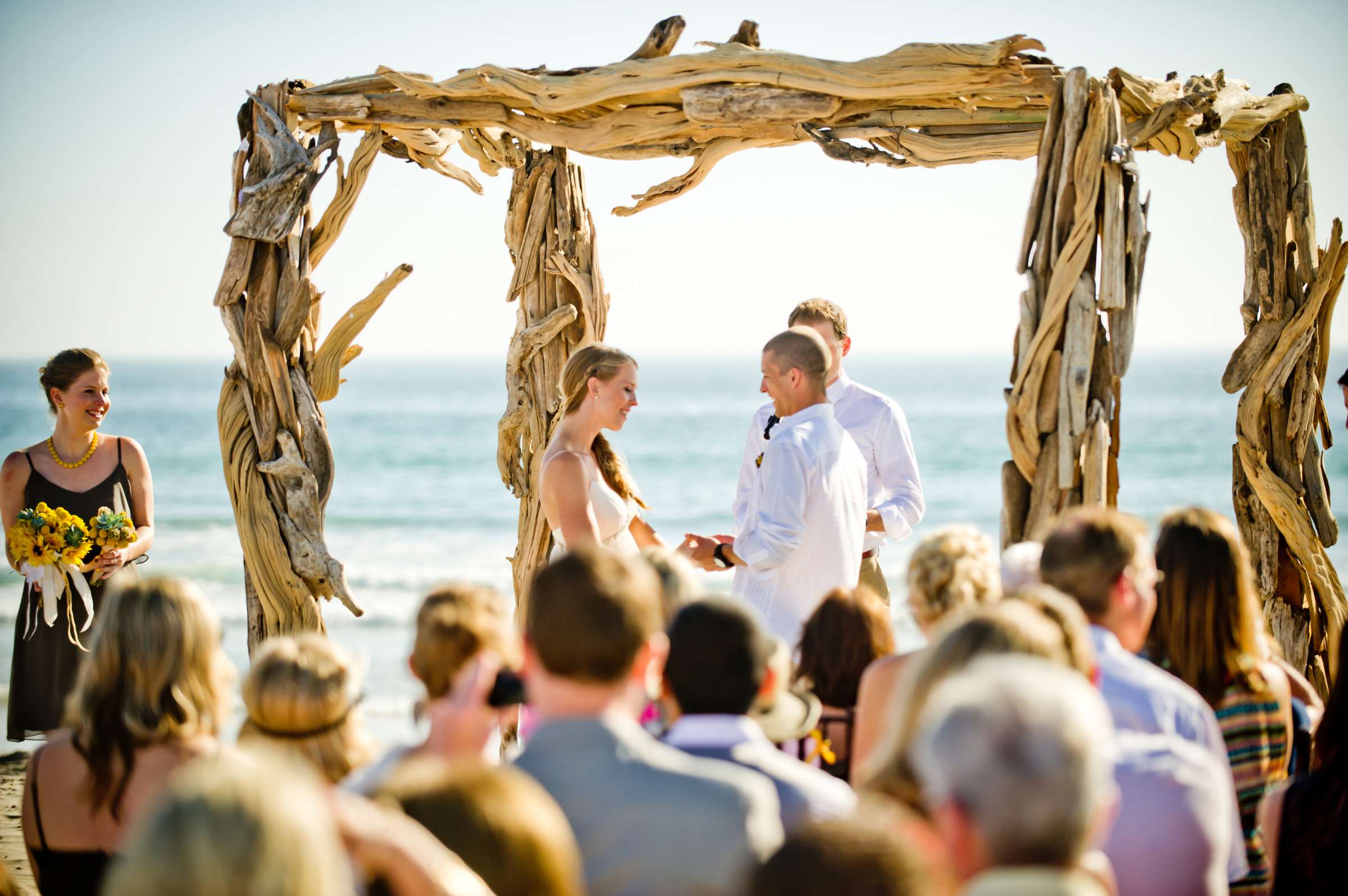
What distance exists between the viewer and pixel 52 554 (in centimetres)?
400

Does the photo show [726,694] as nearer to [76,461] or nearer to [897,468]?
[897,468]

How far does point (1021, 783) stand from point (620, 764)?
69 centimetres

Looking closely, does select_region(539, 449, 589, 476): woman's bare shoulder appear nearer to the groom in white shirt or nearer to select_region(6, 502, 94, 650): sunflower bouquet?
the groom in white shirt

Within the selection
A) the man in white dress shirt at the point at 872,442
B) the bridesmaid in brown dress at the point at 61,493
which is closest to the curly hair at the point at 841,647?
the man in white dress shirt at the point at 872,442

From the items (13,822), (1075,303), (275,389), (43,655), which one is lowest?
(13,822)

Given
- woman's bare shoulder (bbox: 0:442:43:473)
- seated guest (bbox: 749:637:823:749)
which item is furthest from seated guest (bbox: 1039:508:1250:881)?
woman's bare shoulder (bbox: 0:442:43:473)

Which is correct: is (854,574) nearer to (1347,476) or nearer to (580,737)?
(580,737)

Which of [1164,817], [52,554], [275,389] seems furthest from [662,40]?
[1164,817]

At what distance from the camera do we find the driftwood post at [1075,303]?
347cm

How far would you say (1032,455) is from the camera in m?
3.57

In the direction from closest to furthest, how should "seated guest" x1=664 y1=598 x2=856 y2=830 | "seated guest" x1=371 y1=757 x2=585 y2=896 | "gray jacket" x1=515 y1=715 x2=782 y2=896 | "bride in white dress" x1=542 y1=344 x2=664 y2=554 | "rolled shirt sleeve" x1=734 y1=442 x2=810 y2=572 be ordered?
"seated guest" x1=371 y1=757 x2=585 y2=896 → "gray jacket" x1=515 y1=715 x2=782 y2=896 → "seated guest" x1=664 y1=598 x2=856 y2=830 → "rolled shirt sleeve" x1=734 y1=442 x2=810 y2=572 → "bride in white dress" x1=542 y1=344 x2=664 y2=554

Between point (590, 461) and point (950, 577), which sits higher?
point (590, 461)

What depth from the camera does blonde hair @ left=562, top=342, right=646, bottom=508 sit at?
408cm

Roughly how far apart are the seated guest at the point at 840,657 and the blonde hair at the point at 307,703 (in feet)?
3.23
